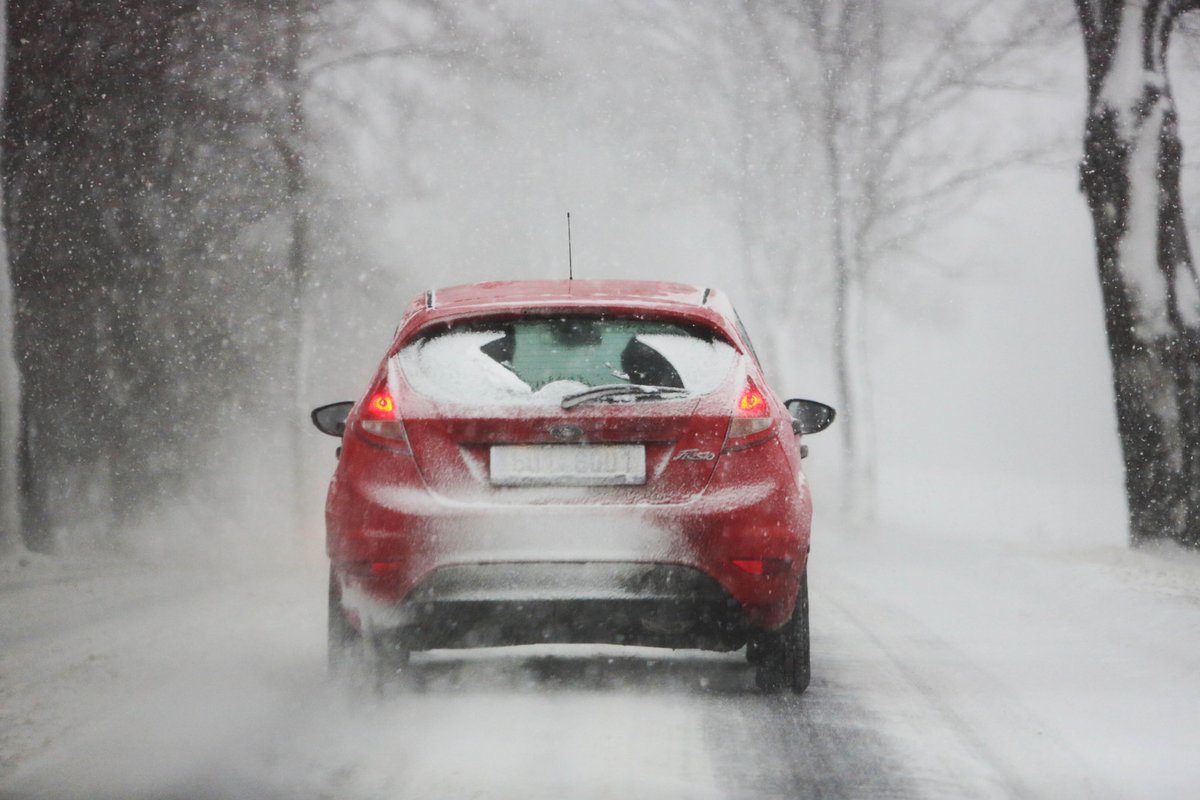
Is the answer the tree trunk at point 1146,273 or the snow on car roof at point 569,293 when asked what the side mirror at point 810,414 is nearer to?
the snow on car roof at point 569,293

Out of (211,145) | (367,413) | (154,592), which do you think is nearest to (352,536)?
(367,413)

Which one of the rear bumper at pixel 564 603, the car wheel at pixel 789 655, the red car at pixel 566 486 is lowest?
the car wheel at pixel 789 655

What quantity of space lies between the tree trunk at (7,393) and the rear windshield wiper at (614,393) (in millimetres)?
13946

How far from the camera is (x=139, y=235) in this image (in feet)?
76.4

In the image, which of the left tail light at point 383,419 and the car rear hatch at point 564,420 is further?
the left tail light at point 383,419

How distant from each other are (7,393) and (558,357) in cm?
1425

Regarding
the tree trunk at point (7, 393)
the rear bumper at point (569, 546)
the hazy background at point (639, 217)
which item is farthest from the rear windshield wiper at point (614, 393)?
the tree trunk at point (7, 393)

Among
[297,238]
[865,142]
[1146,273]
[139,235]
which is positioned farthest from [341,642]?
[865,142]

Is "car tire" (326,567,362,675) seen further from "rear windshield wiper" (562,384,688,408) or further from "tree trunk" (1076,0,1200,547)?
"tree trunk" (1076,0,1200,547)

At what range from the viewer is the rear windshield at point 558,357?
576 centimetres

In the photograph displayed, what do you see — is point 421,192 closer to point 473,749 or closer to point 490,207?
point 490,207

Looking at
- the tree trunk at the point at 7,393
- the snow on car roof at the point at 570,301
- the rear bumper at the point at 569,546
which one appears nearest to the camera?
the rear bumper at the point at 569,546

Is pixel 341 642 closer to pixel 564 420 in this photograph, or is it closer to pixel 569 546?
pixel 569 546

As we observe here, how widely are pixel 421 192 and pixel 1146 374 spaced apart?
12.9 metres
